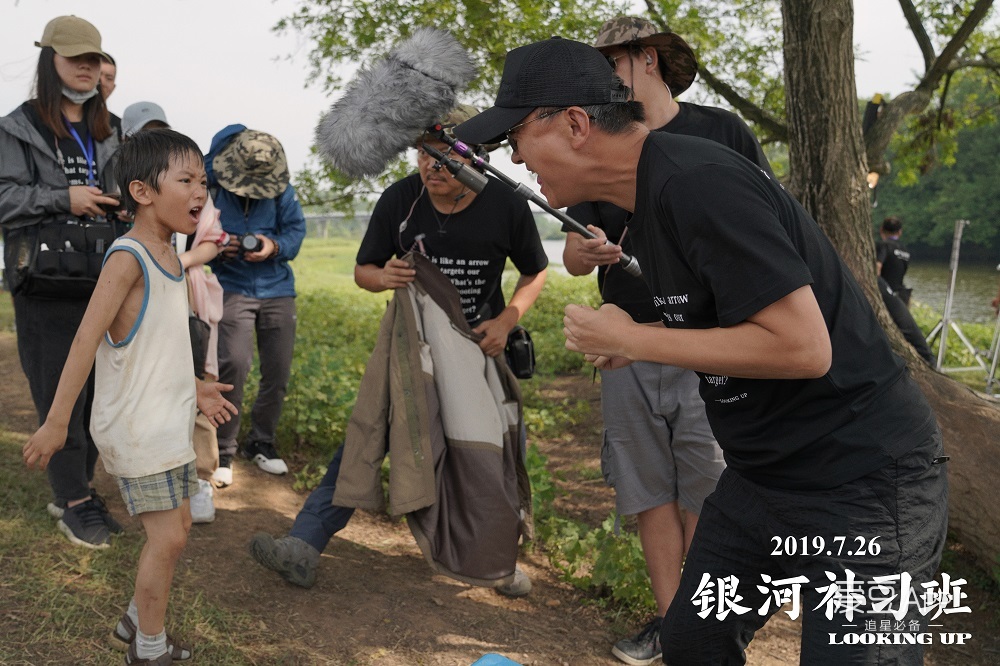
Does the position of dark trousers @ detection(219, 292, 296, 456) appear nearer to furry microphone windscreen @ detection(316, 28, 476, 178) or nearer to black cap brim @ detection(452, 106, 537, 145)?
furry microphone windscreen @ detection(316, 28, 476, 178)

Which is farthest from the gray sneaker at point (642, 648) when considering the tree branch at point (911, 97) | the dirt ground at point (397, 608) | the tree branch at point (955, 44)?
the tree branch at point (955, 44)

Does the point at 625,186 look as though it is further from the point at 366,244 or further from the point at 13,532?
the point at 13,532

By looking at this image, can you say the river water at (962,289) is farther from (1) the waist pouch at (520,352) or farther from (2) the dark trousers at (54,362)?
(2) the dark trousers at (54,362)

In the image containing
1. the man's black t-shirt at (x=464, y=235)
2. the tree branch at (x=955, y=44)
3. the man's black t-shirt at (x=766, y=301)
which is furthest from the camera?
the tree branch at (x=955, y=44)

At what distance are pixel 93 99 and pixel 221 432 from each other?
194cm

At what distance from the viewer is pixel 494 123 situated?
2053 mm

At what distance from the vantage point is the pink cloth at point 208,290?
14.2 feet

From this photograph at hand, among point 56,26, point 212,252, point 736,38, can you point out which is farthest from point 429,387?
point 736,38

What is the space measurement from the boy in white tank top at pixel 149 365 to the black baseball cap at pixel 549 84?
130 cm

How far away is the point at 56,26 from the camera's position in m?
3.75

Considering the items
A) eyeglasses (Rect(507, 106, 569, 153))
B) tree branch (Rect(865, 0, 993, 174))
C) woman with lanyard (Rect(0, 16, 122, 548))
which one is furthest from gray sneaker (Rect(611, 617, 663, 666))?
tree branch (Rect(865, 0, 993, 174))

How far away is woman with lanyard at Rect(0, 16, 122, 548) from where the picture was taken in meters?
3.72

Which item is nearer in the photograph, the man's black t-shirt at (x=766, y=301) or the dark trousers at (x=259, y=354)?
the man's black t-shirt at (x=766, y=301)

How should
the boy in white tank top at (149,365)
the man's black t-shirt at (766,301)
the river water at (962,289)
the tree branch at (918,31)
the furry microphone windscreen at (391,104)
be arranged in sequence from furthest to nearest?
the river water at (962,289) → the tree branch at (918,31) → the furry microphone windscreen at (391,104) → the boy in white tank top at (149,365) → the man's black t-shirt at (766,301)
